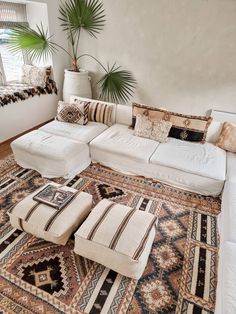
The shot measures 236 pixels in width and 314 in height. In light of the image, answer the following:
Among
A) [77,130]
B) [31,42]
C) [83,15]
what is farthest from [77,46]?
[77,130]

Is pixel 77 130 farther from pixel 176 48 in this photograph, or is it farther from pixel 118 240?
pixel 176 48

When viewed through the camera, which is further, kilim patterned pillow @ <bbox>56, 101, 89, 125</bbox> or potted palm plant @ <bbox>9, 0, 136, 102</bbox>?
potted palm plant @ <bbox>9, 0, 136, 102</bbox>

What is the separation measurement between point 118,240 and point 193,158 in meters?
1.42

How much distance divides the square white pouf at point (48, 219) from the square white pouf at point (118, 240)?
15cm

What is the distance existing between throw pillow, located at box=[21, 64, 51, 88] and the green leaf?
3.31 feet

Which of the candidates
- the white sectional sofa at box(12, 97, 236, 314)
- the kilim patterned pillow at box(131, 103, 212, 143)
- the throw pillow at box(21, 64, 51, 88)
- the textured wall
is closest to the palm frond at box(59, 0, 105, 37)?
the textured wall

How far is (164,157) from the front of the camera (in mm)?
2547

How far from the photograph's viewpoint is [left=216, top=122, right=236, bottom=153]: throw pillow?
2.64 meters

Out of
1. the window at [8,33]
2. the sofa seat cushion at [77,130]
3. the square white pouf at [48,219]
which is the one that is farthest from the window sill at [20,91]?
the square white pouf at [48,219]

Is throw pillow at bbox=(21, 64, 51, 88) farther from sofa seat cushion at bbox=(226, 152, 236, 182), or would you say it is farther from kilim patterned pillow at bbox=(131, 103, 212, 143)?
sofa seat cushion at bbox=(226, 152, 236, 182)

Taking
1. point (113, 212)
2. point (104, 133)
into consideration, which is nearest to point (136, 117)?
point (104, 133)

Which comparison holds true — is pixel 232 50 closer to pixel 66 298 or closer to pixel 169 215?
pixel 169 215

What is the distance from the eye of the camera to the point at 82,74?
3949mm

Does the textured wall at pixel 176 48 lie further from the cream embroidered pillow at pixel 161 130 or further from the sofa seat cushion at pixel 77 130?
the sofa seat cushion at pixel 77 130
